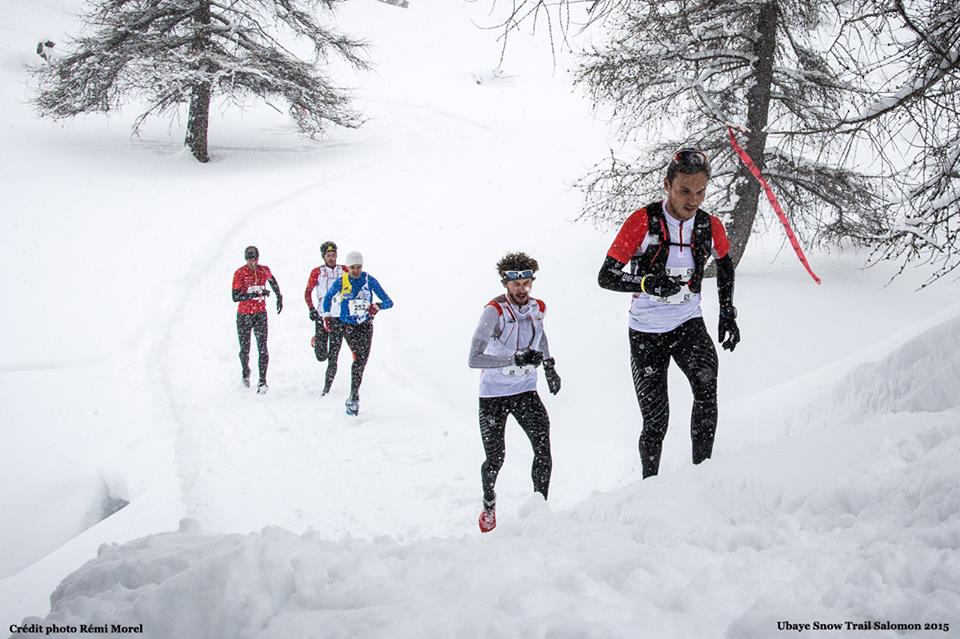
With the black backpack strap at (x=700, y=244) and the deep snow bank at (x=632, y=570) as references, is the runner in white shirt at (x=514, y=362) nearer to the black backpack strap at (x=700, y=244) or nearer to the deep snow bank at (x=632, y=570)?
the black backpack strap at (x=700, y=244)

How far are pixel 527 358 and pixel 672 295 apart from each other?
1.27 m

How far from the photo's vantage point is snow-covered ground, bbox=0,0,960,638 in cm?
228

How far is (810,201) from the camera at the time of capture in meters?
9.88

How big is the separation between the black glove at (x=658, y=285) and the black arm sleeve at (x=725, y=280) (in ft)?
1.60

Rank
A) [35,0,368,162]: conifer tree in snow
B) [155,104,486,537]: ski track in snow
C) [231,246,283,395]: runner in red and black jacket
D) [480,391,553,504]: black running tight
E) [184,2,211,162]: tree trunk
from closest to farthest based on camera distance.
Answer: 1. [480,391,553,504]: black running tight
2. [155,104,486,537]: ski track in snow
3. [231,246,283,395]: runner in red and black jacket
4. [35,0,368,162]: conifer tree in snow
5. [184,2,211,162]: tree trunk

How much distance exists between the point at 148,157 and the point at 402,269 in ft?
38.4

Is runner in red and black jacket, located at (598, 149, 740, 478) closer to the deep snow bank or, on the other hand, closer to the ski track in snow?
the deep snow bank

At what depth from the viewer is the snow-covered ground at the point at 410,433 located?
228 centimetres

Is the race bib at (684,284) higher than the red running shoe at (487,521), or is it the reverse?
the race bib at (684,284)

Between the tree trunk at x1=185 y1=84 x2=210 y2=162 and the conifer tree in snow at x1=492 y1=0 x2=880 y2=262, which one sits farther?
the tree trunk at x1=185 y1=84 x2=210 y2=162

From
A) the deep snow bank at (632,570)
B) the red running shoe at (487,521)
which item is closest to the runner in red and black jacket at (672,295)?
the deep snow bank at (632,570)

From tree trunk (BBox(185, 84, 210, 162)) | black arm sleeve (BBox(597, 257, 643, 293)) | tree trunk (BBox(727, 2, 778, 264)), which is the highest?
tree trunk (BBox(185, 84, 210, 162))

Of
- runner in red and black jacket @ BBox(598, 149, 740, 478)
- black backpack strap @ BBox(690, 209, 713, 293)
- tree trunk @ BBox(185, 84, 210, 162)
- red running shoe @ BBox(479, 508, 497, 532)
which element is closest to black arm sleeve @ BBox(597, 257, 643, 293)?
runner in red and black jacket @ BBox(598, 149, 740, 478)

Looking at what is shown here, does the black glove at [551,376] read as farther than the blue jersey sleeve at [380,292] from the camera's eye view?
No
